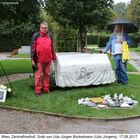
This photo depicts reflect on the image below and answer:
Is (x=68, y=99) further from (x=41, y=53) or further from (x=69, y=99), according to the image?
(x=41, y=53)

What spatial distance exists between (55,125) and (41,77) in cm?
317

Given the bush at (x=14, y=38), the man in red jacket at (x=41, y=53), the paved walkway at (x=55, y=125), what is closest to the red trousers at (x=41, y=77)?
the man in red jacket at (x=41, y=53)

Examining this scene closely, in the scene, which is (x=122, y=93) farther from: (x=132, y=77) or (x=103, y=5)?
(x=103, y=5)

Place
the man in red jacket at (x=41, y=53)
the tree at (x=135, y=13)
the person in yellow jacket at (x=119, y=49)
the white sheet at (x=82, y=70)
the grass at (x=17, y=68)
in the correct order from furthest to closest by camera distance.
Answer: the tree at (x=135, y=13)
the grass at (x=17, y=68)
the person in yellow jacket at (x=119, y=49)
the white sheet at (x=82, y=70)
the man in red jacket at (x=41, y=53)

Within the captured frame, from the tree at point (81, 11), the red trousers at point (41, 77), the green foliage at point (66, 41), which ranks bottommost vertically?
the green foliage at point (66, 41)

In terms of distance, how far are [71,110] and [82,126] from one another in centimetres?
111

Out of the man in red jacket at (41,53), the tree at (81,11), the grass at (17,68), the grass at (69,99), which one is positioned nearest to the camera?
the grass at (69,99)

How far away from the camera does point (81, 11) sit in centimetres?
2167

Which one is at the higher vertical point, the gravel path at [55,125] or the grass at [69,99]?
the gravel path at [55,125]

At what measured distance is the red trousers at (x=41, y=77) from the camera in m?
11.1

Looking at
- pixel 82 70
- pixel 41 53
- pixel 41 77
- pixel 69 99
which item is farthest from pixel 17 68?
pixel 69 99

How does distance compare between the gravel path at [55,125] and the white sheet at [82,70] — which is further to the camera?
the white sheet at [82,70]

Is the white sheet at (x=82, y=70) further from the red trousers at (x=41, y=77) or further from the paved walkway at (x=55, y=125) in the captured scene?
the paved walkway at (x=55, y=125)

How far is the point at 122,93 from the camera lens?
11.4 metres
